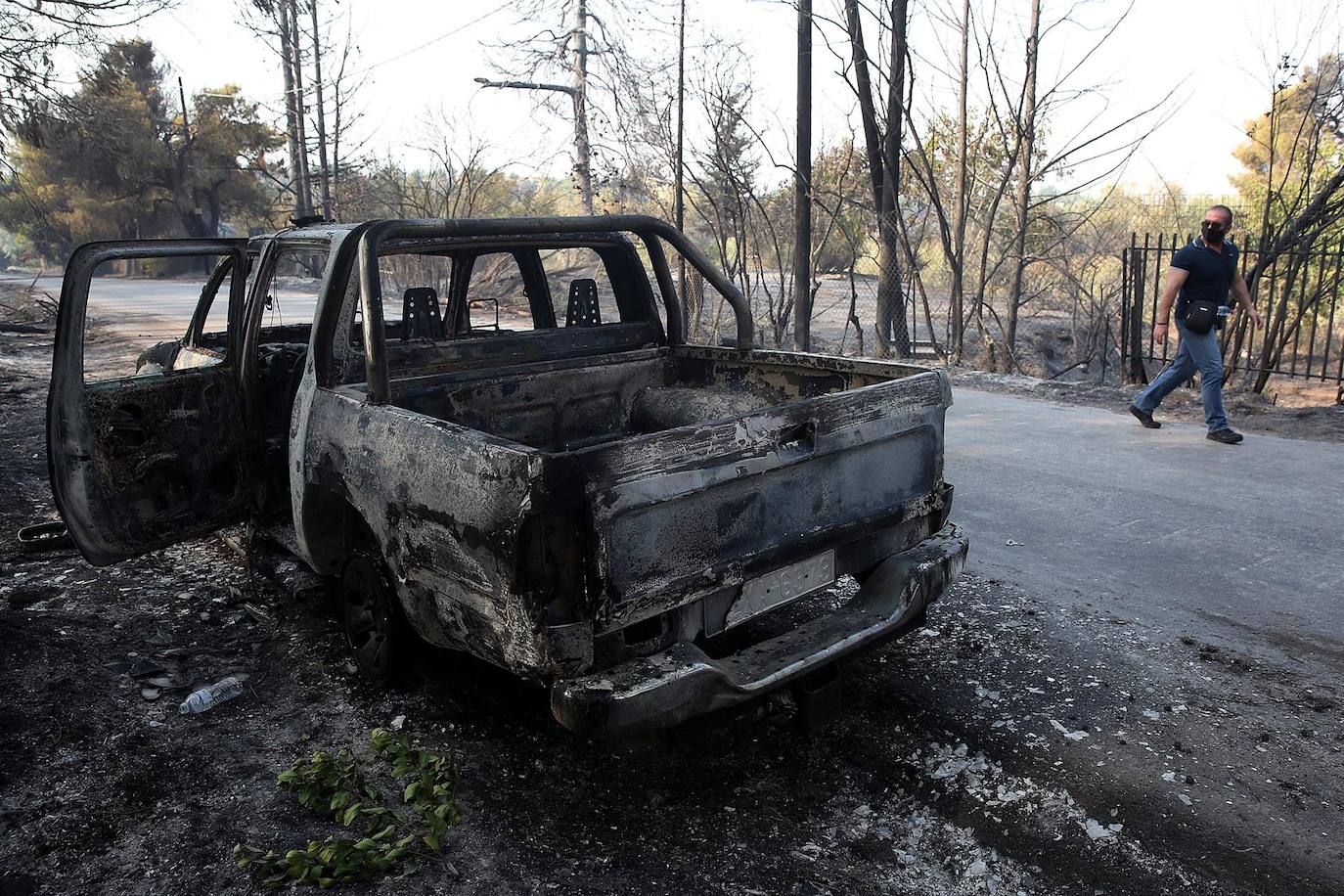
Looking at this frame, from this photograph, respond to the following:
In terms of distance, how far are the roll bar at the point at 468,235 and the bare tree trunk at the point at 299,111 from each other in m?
19.4

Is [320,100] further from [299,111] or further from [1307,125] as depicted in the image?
[1307,125]

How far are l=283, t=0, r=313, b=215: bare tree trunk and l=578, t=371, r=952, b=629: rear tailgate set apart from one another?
68.4 ft

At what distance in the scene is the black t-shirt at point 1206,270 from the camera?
7.27m

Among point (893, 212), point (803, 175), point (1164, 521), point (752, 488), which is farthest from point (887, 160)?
point (752, 488)

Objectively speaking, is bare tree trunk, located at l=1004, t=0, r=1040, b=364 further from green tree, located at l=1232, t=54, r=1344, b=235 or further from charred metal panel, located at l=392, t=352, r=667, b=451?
charred metal panel, located at l=392, t=352, r=667, b=451

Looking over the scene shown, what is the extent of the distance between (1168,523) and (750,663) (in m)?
3.61

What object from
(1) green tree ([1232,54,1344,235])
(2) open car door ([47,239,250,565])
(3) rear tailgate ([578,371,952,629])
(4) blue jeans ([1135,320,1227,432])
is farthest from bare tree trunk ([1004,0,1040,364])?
(2) open car door ([47,239,250,565])

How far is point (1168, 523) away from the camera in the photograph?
5434 mm

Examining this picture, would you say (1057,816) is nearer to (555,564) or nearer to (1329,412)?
(555,564)

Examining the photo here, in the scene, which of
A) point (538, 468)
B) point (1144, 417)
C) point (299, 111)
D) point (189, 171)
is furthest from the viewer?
point (189, 171)

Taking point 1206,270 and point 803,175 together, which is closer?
point 1206,270

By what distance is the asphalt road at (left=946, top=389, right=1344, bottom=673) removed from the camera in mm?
4254

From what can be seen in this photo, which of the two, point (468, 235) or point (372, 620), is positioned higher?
point (468, 235)

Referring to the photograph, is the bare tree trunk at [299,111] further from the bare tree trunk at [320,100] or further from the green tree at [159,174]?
the green tree at [159,174]
